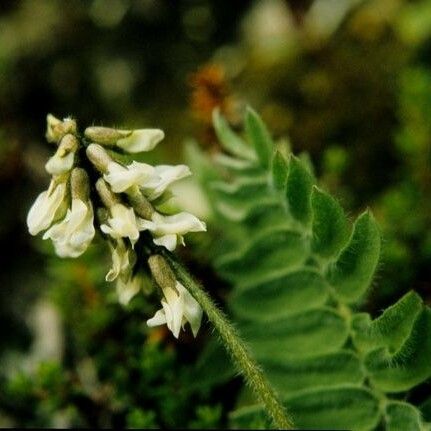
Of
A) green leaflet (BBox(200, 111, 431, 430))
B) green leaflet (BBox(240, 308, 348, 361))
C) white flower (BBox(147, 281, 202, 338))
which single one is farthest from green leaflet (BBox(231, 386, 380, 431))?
white flower (BBox(147, 281, 202, 338))

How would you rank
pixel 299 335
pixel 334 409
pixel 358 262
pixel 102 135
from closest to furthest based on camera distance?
1. pixel 102 135
2. pixel 358 262
3. pixel 334 409
4. pixel 299 335

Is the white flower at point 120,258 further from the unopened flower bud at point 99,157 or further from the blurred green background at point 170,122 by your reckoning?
the blurred green background at point 170,122

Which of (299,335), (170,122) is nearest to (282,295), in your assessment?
(299,335)

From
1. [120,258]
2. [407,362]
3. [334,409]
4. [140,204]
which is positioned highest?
[140,204]

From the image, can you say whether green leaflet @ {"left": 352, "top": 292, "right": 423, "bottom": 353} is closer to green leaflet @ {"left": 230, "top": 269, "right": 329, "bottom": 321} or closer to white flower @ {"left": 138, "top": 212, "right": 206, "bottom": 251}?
green leaflet @ {"left": 230, "top": 269, "right": 329, "bottom": 321}

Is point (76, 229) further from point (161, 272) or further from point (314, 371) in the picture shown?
point (314, 371)

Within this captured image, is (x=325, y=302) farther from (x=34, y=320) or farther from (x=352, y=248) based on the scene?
(x=34, y=320)
